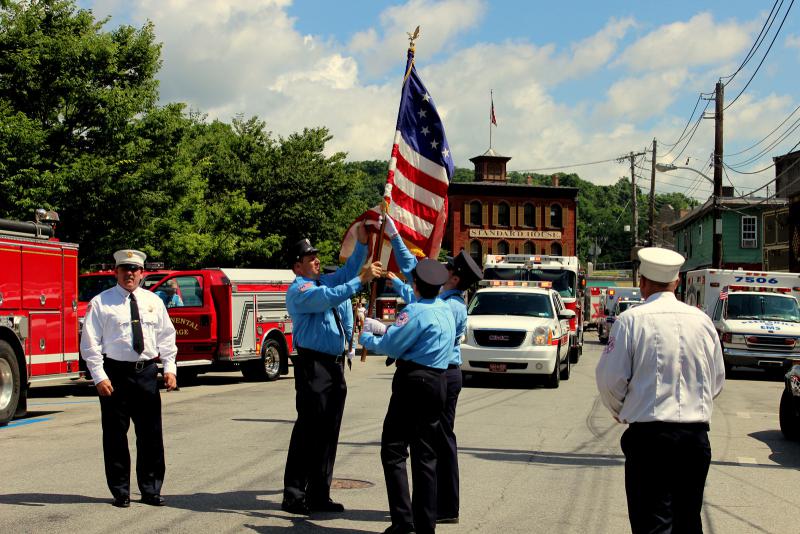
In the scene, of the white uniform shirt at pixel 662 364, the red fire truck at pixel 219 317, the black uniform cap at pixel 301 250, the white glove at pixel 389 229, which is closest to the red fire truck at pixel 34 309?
the red fire truck at pixel 219 317

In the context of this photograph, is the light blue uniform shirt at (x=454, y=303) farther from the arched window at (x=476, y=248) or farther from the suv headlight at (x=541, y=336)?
the arched window at (x=476, y=248)

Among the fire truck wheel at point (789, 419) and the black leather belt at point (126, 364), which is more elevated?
the black leather belt at point (126, 364)

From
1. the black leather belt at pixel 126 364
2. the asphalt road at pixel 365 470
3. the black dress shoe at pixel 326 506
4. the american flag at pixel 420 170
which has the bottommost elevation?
the asphalt road at pixel 365 470

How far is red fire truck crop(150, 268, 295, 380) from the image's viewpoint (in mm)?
18500

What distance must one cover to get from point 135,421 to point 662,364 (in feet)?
14.3

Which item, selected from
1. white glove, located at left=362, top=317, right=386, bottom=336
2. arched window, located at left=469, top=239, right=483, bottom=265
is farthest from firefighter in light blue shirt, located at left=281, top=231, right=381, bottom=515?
arched window, located at left=469, top=239, right=483, bottom=265

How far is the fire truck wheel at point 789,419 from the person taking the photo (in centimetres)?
1184

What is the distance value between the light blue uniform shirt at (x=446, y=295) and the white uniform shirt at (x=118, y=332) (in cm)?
197

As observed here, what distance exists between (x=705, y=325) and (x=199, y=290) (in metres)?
14.7

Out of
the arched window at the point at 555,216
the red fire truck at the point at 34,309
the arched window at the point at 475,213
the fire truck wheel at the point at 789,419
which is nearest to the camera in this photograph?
the fire truck wheel at the point at 789,419

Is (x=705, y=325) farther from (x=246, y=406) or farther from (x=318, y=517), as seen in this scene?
(x=246, y=406)

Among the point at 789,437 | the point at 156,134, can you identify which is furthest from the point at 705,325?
the point at 156,134

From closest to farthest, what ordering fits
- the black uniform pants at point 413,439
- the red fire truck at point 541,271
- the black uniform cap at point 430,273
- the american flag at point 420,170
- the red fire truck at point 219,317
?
the black uniform pants at point 413,439
the black uniform cap at point 430,273
the american flag at point 420,170
the red fire truck at point 219,317
the red fire truck at point 541,271

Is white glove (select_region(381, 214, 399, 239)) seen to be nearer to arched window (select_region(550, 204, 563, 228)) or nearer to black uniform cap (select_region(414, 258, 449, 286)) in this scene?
black uniform cap (select_region(414, 258, 449, 286))
